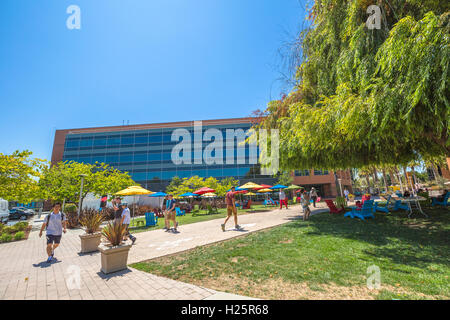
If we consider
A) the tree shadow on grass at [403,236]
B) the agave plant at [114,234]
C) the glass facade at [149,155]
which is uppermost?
the glass facade at [149,155]

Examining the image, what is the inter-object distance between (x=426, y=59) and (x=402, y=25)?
114cm

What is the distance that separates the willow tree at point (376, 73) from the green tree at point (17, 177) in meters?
15.2

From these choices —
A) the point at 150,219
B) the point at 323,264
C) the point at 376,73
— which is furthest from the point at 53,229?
the point at 376,73

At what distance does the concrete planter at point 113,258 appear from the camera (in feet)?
15.1

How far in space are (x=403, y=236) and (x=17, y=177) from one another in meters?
19.2

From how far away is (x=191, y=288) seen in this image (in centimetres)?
360

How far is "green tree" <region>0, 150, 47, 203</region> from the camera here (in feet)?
35.9

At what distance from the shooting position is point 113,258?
15.4ft

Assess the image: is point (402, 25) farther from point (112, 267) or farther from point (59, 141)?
point (59, 141)

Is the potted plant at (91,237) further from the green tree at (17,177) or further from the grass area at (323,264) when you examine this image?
the green tree at (17,177)

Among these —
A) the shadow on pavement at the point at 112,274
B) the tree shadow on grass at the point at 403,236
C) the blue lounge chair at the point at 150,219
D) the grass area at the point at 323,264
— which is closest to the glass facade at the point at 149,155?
the blue lounge chair at the point at 150,219
